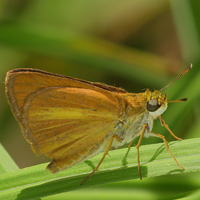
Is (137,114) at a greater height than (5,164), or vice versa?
(5,164)

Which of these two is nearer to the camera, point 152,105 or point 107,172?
point 107,172

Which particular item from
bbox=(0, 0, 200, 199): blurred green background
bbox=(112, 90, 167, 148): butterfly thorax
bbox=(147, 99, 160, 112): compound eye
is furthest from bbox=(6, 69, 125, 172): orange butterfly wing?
bbox=(0, 0, 200, 199): blurred green background

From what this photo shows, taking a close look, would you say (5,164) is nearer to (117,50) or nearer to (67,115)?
(67,115)

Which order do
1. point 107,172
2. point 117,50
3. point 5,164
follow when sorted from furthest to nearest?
point 117,50, point 5,164, point 107,172

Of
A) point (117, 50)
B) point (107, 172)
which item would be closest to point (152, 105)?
point (107, 172)

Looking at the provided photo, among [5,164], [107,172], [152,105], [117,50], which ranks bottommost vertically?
[107,172]

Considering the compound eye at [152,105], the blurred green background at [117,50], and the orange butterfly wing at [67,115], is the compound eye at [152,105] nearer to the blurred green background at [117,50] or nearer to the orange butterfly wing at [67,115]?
the orange butterfly wing at [67,115]

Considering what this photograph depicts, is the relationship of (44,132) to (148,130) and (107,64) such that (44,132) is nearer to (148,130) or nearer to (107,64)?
(148,130)

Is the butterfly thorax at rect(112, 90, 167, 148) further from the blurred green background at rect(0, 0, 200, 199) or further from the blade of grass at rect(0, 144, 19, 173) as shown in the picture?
the blade of grass at rect(0, 144, 19, 173)
